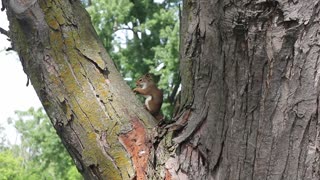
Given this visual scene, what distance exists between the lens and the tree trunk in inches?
66.8

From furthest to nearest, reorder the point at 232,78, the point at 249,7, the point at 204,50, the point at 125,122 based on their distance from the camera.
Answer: the point at 125,122, the point at 204,50, the point at 232,78, the point at 249,7

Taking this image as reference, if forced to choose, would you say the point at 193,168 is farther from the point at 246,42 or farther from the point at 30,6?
the point at 30,6

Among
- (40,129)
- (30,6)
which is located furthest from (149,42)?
(30,6)

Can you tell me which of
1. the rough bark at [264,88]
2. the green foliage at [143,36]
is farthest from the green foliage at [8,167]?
the rough bark at [264,88]

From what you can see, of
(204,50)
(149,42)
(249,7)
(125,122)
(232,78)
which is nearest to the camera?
(249,7)

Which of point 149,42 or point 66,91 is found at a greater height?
point 149,42

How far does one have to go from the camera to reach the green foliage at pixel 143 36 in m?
14.2

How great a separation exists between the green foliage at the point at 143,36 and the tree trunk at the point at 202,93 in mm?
11338

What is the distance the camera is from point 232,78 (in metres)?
1.79

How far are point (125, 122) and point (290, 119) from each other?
0.82m

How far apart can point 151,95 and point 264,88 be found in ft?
5.32

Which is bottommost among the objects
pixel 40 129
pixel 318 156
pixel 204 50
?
pixel 318 156

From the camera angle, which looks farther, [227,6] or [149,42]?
[149,42]

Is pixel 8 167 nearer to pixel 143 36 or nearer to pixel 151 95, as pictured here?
pixel 143 36
